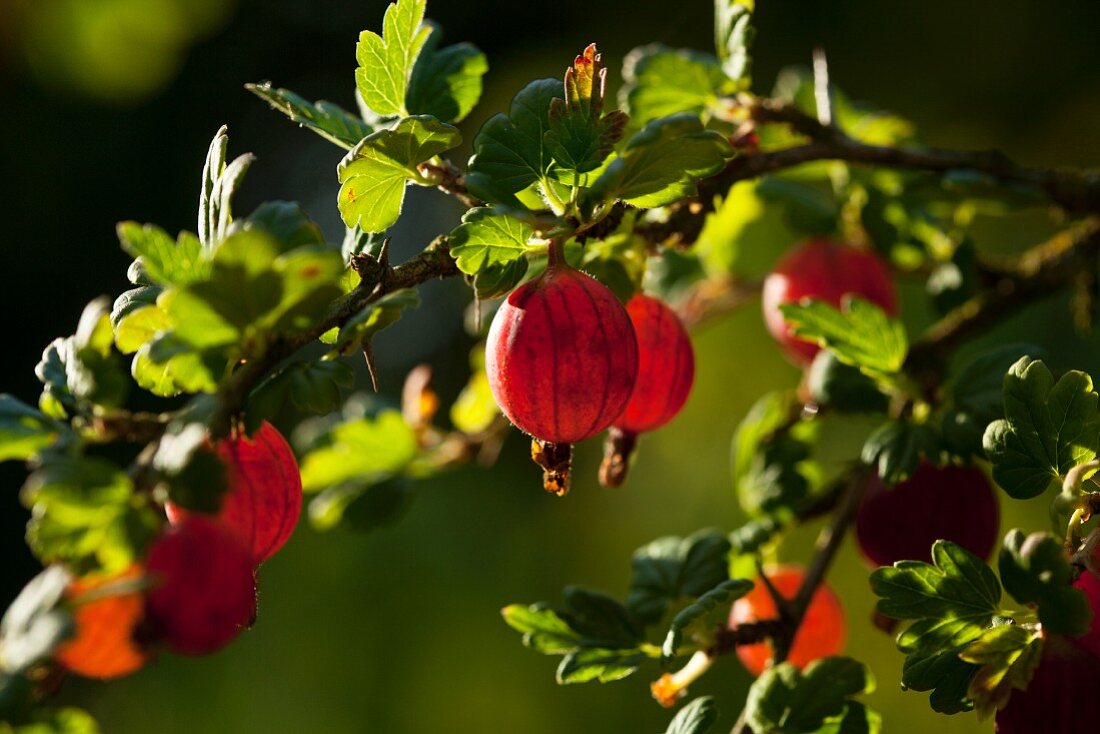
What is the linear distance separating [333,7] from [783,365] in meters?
1.69

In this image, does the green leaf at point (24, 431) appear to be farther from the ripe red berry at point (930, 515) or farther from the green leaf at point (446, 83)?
the ripe red berry at point (930, 515)

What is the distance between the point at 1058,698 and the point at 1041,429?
0.38 feet

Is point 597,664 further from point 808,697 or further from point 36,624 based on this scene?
point 36,624

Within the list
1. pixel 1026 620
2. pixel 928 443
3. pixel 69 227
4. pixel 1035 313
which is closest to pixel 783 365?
pixel 1035 313

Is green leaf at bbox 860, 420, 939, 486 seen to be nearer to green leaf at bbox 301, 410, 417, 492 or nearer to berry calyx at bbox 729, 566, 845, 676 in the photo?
berry calyx at bbox 729, 566, 845, 676

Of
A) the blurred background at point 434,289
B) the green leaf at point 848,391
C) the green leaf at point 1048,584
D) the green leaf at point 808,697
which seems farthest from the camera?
the blurred background at point 434,289

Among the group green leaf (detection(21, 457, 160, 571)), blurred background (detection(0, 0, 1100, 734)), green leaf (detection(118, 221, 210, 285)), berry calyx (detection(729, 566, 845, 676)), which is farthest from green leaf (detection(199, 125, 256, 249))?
blurred background (detection(0, 0, 1100, 734))

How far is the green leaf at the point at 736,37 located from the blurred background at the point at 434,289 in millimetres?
1021

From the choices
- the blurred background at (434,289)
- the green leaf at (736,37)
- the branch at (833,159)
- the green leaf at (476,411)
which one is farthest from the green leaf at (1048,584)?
the blurred background at (434,289)

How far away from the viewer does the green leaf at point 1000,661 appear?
484 millimetres

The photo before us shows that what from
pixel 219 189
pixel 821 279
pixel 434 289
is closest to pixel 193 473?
pixel 219 189

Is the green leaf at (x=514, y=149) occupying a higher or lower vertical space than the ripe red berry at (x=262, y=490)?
higher

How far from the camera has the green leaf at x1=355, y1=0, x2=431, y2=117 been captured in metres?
0.56

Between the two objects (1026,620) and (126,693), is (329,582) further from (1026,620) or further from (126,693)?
(1026,620)
